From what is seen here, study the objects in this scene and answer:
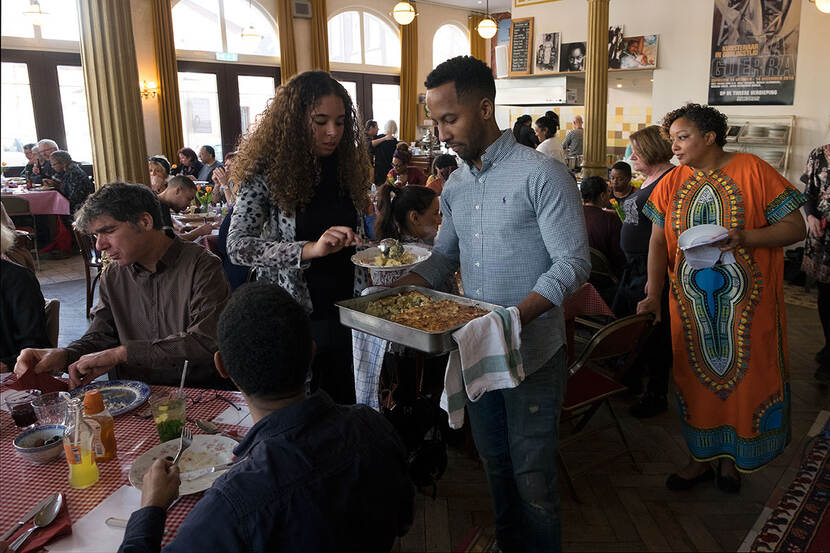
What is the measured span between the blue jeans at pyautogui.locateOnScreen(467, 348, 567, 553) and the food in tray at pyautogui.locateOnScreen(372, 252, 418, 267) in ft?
1.70

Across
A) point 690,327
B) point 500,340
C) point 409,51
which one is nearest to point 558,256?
point 500,340

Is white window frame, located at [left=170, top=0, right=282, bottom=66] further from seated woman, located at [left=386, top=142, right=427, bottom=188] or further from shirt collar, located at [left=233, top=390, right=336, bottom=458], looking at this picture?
shirt collar, located at [left=233, top=390, right=336, bottom=458]

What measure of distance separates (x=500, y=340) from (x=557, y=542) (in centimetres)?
71

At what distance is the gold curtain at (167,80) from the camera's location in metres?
10.5

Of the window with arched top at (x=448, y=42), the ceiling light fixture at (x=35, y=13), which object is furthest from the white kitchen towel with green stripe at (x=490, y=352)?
the window with arched top at (x=448, y=42)

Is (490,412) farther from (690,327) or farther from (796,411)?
(796,411)

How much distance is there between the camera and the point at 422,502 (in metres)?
2.59

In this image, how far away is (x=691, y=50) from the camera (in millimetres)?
7375

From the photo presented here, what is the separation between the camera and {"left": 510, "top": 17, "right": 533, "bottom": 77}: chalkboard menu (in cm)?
906

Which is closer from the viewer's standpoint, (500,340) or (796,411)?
(500,340)

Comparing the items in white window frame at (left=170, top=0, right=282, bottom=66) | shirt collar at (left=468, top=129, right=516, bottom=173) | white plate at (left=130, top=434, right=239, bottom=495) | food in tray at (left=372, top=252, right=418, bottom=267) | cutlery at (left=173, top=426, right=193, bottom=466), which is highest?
white window frame at (left=170, top=0, right=282, bottom=66)

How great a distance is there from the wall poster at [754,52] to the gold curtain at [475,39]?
353 inches

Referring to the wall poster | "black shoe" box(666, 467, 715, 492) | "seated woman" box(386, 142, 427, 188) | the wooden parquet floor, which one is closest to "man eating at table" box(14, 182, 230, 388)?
the wooden parquet floor

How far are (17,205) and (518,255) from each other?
730 cm
